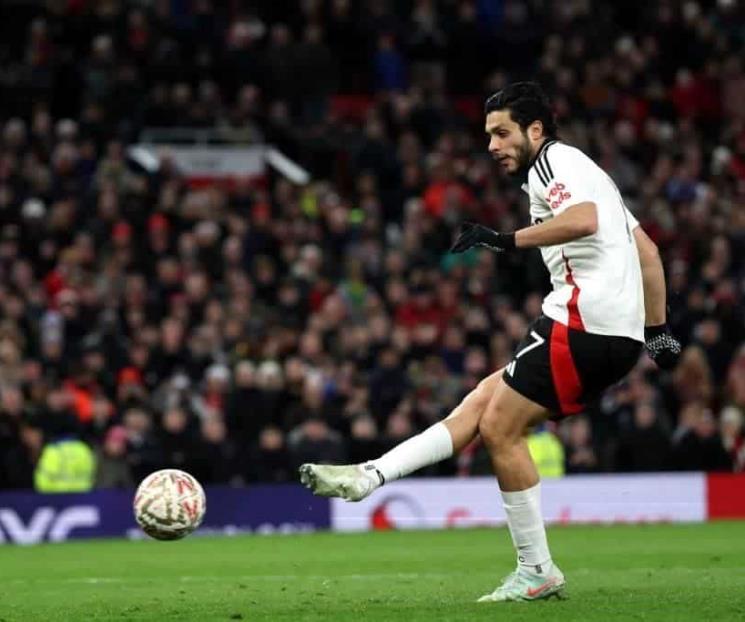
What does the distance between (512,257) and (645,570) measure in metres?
10.3

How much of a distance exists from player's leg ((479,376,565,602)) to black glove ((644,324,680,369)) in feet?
2.57

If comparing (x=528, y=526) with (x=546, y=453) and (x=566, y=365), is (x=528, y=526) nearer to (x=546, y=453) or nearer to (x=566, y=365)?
(x=566, y=365)

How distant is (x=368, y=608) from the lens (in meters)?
8.68

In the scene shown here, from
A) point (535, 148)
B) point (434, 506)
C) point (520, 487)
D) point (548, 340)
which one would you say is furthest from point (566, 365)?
point (434, 506)

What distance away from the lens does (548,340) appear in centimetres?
878

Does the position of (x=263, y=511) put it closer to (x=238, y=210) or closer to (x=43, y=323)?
(x=43, y=323)

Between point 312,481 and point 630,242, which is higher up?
point 630,242

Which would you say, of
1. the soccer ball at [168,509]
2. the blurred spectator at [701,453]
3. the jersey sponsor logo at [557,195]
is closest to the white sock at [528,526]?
the jersey sponsor logo at [557,195]

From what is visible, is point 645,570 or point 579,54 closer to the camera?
point 645,570

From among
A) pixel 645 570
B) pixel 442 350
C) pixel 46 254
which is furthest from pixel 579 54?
pixel 645 570

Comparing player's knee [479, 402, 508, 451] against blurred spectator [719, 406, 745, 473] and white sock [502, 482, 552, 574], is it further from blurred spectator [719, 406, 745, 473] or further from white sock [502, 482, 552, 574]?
blurred spectator [719, 406, 745, 473]

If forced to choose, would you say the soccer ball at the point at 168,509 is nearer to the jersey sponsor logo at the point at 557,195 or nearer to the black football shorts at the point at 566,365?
the black football shorts at the point at 566,365

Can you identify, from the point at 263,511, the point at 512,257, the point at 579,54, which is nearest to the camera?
the point at 263,511

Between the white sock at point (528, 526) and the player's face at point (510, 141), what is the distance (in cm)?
159
